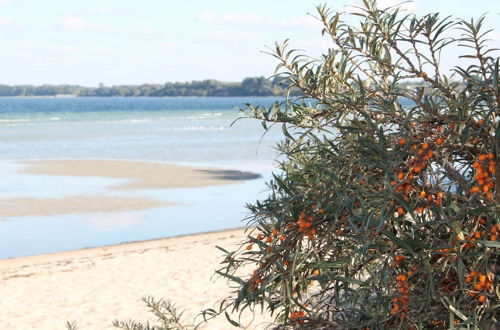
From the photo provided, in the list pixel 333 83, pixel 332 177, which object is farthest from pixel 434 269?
pixel 333 83

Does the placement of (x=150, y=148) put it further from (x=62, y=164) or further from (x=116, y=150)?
(x=62, y=164)

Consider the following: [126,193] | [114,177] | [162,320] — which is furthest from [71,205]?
[162,320]

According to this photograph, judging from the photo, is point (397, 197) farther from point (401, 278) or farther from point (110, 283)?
point (110, 283)

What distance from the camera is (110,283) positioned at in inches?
408

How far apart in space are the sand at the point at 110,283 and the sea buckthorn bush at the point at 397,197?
4.49 m

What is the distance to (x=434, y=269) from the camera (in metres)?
2.23

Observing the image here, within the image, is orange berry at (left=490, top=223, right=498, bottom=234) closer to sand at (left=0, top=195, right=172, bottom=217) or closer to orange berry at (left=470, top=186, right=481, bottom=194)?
orange berry at (left=470, top=186, right=481, bottom=194)

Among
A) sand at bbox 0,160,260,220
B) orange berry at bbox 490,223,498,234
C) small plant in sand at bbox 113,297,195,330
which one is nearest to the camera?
orange berry at bbox 490,223,498,234

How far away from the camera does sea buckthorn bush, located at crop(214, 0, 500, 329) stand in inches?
86.4

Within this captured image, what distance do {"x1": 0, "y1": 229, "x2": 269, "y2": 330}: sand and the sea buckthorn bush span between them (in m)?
4.49

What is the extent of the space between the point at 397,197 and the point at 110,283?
880cm

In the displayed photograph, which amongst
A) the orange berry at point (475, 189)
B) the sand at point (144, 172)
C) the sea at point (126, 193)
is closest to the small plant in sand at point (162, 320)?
the sea at point (126, 193)

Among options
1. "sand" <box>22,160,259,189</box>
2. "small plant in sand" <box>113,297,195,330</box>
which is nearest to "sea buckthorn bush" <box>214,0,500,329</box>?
"small plant in sand" <box>113,297,195,330</box>

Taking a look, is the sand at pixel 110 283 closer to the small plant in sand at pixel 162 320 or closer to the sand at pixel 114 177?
the small plant in sand at pixel 162 320
